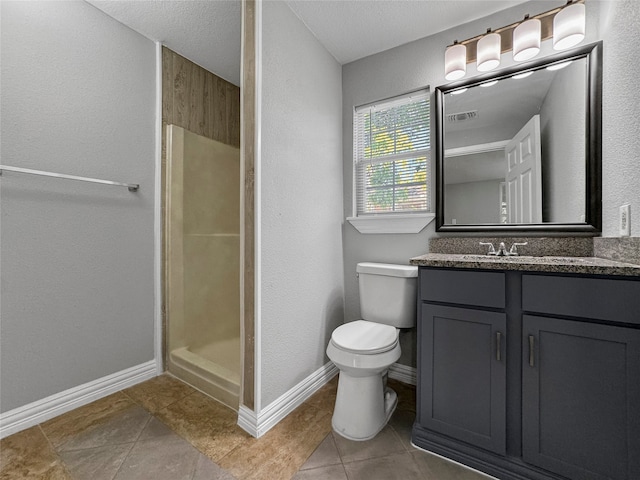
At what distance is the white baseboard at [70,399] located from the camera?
1407mm

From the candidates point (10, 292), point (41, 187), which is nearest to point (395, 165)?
point (41, 187)

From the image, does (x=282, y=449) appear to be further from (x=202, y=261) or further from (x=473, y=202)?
(x=473, y=202)

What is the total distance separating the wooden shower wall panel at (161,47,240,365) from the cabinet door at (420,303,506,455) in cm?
178

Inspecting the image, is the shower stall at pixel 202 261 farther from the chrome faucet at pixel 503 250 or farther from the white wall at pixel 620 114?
the white wall at pixel 620 114

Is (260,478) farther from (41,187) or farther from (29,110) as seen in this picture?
(29,110)

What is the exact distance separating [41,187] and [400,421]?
2.27 meters

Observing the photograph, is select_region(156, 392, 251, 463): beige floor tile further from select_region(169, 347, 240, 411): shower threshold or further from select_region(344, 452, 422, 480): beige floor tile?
select_region(344, 452, 422, 480): beige floor tile

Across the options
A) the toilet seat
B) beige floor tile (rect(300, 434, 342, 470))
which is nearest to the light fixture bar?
the toilet seat

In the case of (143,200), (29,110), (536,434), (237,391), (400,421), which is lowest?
(400,421)

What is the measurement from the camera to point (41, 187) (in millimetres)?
1520

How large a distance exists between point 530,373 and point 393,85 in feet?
6.02

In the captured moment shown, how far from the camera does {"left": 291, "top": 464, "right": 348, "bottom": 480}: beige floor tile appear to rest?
3.87 ft

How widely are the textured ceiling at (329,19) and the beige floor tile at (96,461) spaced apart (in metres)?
2.37

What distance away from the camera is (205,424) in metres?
1.50
